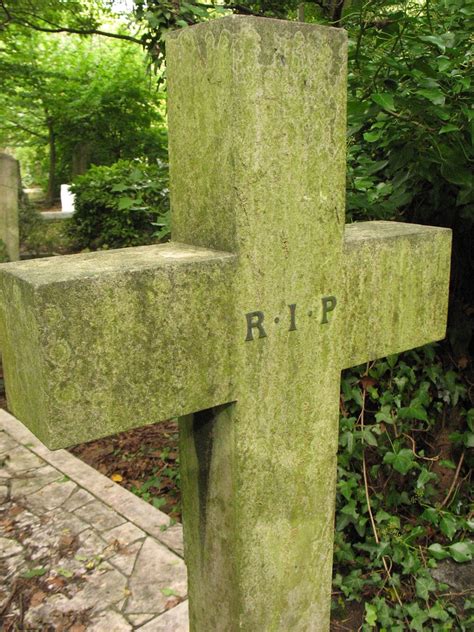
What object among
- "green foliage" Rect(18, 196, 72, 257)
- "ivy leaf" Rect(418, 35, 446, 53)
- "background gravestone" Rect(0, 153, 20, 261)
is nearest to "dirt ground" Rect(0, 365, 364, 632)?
"ivy leaf" Rect(418, 35, 446, 53)

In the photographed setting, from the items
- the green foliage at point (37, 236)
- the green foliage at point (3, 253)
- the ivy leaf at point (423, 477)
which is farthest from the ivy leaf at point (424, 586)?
the green foliage at point (37, 236)

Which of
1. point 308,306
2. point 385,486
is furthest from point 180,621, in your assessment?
point 308,306

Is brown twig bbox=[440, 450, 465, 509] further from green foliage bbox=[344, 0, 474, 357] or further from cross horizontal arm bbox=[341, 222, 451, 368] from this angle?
cross horizontal arm bbox=[341, 222, 451, 368]

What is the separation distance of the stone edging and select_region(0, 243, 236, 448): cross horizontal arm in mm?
1925

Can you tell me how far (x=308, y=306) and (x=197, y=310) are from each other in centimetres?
28

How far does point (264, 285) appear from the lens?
1.27 m

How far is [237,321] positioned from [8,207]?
6.07 meters

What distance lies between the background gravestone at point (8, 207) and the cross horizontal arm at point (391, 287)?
565 cm

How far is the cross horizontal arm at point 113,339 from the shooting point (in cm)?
104

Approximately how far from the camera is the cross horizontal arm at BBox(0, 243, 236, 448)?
104cm

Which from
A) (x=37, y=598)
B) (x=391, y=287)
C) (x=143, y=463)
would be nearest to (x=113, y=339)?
(x=391, y=287)

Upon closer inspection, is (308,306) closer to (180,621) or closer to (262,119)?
(262,119)

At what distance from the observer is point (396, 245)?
1621 millimetres

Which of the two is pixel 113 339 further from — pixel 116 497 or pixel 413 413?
pixel 116 497
